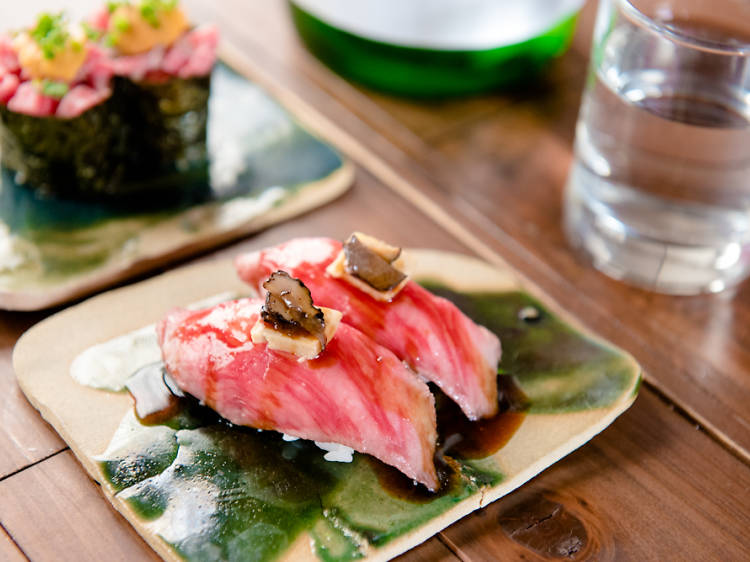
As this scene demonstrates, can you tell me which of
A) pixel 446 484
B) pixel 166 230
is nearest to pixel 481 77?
pixel 166 230

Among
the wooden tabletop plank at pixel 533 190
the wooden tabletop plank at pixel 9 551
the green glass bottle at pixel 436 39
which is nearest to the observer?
the wooden tabletop plank at pixel 9 551

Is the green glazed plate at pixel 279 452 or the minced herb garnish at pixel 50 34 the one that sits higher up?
the minced herb garnish at pixel 50 34

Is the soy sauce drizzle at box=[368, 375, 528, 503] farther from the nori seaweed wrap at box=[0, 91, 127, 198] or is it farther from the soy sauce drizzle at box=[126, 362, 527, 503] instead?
the nori seaweed wrap at box=[0, 91, 127, 198]

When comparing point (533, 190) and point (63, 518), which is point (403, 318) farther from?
point (533, 190)

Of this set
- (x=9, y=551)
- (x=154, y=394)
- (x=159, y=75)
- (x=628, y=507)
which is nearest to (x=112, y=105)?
(x=159, y=75)

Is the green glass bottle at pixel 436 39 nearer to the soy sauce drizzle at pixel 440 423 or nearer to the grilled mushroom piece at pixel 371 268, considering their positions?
the grilled mushroom piece at pixel 371 268

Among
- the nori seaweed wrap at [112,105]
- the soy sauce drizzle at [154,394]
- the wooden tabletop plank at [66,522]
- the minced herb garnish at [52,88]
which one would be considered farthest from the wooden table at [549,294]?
the minced herb garnish at [52,88]

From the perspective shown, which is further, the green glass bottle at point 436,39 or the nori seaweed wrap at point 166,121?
the green glass bottle at point 436,39
